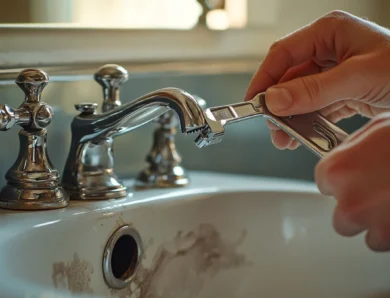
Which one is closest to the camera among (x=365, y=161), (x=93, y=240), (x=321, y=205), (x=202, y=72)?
(x=365, y=161)

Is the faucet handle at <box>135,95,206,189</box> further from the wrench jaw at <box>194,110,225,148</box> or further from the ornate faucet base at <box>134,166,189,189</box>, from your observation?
the wrench jaw at <box>194,110,225,148</box>

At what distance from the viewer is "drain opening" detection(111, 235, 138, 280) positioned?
0.57 m

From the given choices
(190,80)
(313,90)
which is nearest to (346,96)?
(313,90)

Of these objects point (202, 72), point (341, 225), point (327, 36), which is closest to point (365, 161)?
point (341, 225)

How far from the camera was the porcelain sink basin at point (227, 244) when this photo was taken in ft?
1.79

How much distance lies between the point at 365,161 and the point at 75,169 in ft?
0.91

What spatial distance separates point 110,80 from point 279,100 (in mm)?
151

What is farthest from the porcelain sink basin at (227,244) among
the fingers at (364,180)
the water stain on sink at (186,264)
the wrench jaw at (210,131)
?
the fingers at (364,180)

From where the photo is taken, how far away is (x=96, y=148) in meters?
0.59

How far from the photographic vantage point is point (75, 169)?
584 millimetres

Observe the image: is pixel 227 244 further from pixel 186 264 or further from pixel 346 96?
pixel 346 96

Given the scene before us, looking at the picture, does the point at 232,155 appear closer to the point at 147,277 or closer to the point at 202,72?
the point at 202,72

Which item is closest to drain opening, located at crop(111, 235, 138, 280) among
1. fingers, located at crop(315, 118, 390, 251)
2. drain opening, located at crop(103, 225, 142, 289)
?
drain opening, located at crop(103, 225, 142, 289)

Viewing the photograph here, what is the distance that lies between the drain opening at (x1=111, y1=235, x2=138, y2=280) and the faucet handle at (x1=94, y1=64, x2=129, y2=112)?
0.11 m
